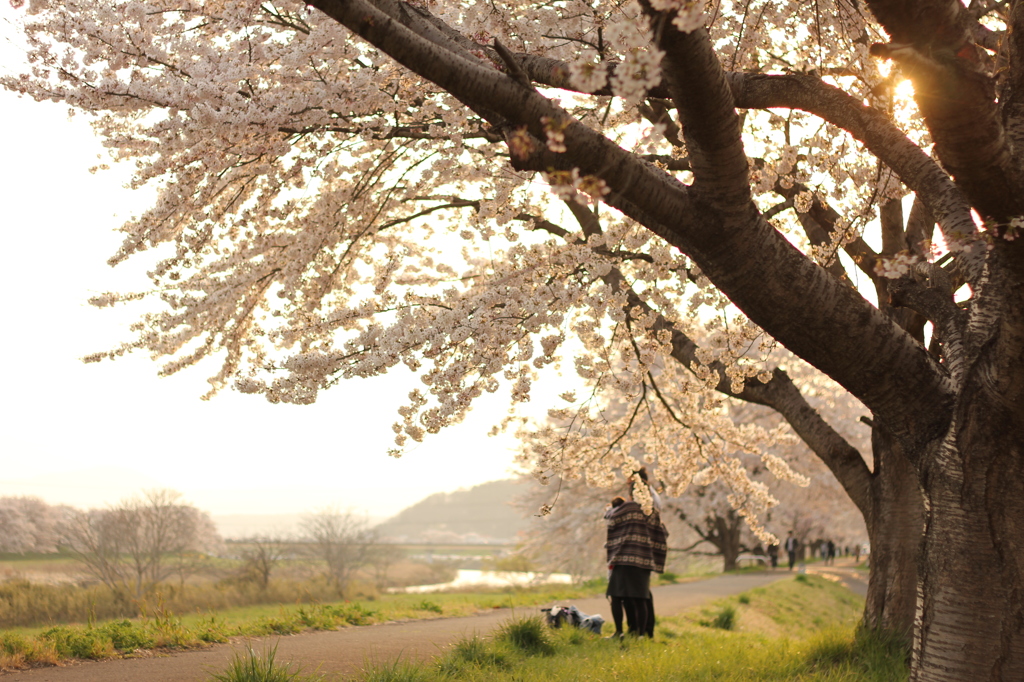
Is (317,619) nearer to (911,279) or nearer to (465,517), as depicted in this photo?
(911,279)

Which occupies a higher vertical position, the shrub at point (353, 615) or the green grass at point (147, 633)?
the green grass at point (147, 633)

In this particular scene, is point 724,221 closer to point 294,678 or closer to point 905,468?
point 294,678

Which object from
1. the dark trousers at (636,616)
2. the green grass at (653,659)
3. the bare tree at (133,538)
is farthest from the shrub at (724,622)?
the bare tree at (133,538)

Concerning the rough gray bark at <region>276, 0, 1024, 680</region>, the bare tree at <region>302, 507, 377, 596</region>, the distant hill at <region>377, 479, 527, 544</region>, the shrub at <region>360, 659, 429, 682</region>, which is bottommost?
the distant hill at <region>377, 479, 527, 544</region>

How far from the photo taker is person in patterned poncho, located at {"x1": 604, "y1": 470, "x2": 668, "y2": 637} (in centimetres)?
710

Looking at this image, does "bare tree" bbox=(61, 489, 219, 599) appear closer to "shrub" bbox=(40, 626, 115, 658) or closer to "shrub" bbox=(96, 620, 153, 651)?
"shrub" bbox=(96, 620, 153, 651)

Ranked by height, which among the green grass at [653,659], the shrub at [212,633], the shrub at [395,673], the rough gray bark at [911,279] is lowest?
the shrub at [212,633]

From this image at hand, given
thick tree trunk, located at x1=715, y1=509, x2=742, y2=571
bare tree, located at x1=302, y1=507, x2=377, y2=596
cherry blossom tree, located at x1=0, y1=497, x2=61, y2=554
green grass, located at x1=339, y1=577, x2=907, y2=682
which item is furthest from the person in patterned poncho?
cherry blossom tree, located at x1=0, y1=497, x2=61, y2=554

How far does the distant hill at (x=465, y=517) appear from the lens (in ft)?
521

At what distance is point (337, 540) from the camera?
930 inches

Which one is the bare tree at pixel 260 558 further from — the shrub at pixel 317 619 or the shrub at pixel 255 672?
the shrub at pixel 255 672

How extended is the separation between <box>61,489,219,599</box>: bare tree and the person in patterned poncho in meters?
13.8

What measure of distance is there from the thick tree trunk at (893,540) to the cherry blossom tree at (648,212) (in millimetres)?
28

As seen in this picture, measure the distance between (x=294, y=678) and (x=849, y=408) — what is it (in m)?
24.8
